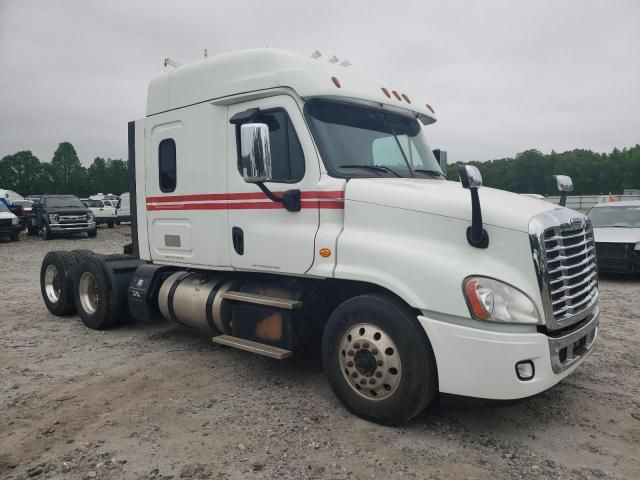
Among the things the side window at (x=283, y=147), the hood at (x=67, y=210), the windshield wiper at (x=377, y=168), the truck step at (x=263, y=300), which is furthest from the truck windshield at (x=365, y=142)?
the hood at (x=67, y=210)

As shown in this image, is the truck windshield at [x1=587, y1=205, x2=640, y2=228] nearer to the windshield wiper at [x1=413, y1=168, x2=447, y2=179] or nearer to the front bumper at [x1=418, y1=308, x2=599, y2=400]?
the windshield wiper at [x1=413, y1=168, x2=447, y2=179]

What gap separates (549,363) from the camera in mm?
3492

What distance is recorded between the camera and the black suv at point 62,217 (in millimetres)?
21516

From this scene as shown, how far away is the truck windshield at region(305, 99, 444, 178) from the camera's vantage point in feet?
14.3

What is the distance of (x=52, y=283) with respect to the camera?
7930mm

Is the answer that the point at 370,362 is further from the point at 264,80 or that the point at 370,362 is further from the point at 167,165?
Result: the point at 167,165

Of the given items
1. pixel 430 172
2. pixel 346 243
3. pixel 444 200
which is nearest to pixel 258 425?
pixel 346 243

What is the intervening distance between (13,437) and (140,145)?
352cm

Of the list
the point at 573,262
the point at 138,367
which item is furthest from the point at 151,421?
the point at 573,262

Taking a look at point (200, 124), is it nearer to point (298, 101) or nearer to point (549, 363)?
point (298, 101)

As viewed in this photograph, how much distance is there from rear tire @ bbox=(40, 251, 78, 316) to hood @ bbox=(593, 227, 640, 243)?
10.2m

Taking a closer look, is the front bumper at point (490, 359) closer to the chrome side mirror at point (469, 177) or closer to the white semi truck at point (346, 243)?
the white semi truck at point (346, 243)

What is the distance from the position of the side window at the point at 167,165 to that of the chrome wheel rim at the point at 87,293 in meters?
2.23

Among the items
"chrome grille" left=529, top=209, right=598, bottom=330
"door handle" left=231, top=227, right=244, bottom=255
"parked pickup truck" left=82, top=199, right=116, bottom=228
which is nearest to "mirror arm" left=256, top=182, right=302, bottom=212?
"door handle" left=231, top=227, right=244, bottom=255
